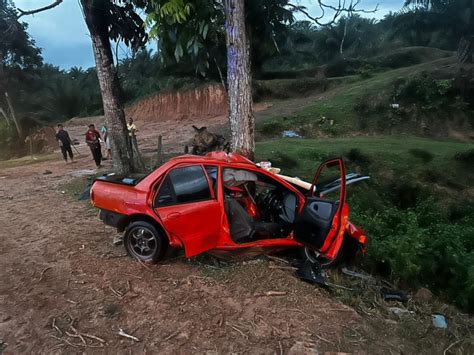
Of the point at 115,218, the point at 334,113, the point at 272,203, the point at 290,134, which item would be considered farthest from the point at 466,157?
→ the point at 115,218

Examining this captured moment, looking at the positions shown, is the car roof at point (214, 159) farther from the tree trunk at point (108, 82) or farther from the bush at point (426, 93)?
the bush at point (426, 93)

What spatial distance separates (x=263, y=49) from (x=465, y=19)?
12.6 m

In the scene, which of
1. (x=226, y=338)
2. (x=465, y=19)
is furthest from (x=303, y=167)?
(x=465, y=19)

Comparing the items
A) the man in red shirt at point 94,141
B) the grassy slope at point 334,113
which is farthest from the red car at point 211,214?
the grassy slope at point 334,113

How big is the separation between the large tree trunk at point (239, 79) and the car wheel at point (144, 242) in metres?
2.39

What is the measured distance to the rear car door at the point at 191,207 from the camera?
4730mm

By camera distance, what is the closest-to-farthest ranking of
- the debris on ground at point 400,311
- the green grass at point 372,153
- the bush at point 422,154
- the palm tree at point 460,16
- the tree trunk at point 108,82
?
the debris on ground at point 400,311 → the tree trunk at point 108,82 → the green grass at point 372,153 → the bush at point 422,154 → the palm tree at point 460,16

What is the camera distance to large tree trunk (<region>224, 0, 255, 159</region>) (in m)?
6.31

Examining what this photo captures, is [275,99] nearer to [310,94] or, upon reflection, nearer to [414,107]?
[310,94]

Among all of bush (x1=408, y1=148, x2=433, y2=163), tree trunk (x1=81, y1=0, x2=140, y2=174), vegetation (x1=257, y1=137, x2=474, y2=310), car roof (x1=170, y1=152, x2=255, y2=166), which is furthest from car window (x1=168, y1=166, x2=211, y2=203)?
bush (x1=408, y1=148, x2=433, y2=163)

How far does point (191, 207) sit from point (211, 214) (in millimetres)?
261

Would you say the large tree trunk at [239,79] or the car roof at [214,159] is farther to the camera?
the large tree trunk at [239,79]

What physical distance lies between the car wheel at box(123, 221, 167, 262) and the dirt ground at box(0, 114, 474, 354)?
0.49ft

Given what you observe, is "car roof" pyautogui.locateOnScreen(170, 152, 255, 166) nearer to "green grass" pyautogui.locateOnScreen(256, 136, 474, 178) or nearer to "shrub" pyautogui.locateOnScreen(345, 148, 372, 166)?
"green grass" pyautogui.locateOnScreen(256, 136, 474, 178)
